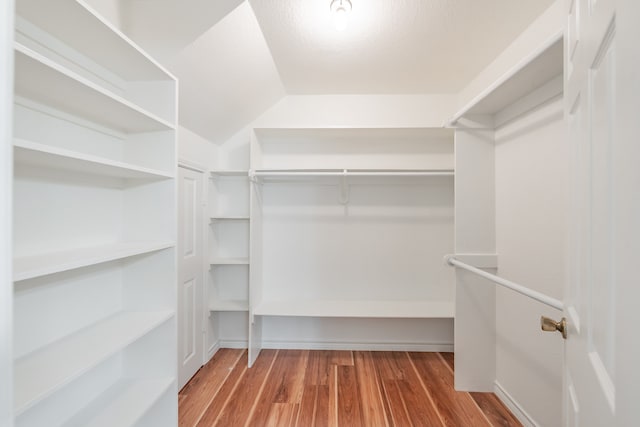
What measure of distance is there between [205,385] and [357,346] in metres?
1.32

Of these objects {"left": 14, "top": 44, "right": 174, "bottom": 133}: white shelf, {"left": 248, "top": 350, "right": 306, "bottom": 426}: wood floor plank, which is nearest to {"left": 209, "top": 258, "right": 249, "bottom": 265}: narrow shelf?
{"left": 248, "top": 350, "right": 306, "bottom": 426}: wood floor plank

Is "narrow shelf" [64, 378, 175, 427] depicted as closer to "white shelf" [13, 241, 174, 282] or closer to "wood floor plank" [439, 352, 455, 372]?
"white shelf" [13, 241, 174, 282]

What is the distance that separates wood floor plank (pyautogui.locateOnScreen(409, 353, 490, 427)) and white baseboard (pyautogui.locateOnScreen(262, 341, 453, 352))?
0.10m

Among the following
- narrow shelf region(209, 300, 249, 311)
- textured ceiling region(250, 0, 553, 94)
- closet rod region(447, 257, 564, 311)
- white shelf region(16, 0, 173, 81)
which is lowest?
narrow shelf region(209, 300, 249, 311)

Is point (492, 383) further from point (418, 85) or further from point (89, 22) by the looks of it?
point (89, 22)

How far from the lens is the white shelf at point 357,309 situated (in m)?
2.26

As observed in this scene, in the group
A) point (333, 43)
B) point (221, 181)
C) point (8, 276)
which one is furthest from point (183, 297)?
point (333, 43)

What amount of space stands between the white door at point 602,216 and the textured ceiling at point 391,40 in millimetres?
941

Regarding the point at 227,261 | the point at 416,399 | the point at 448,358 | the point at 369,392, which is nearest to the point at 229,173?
the point at 227,261

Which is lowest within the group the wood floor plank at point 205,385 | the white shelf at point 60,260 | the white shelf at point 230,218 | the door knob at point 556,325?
the wood floor plank at point 205,385

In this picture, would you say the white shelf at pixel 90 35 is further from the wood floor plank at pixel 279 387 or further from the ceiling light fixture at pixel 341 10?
the wood floor plank at pixel 279 387

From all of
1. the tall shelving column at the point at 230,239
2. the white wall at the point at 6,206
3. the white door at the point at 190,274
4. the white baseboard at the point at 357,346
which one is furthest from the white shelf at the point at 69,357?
the white baseboard at the point at 357,346

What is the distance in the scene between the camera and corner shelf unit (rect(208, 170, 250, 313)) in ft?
8.32

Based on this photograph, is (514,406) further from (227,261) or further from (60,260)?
(60,260)
